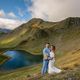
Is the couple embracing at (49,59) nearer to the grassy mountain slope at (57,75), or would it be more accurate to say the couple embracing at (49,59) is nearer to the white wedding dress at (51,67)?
the white wedding dress at (51,67)

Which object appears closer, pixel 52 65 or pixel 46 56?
pixel 52 65

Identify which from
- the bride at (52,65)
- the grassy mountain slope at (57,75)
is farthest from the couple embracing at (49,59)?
the grassy mountain slope at (57,75)

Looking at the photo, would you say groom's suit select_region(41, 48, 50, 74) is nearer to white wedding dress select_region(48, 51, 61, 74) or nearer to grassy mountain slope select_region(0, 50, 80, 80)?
white wedding dress select_region(48, 51, 61, 74)

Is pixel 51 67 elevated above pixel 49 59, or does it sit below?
below

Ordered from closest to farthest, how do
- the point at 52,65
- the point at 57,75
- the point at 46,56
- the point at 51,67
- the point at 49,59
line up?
the point at 57,75 → the point at 51,67 → the point at 52,65 → the point at 49,59 → the point at 46,56

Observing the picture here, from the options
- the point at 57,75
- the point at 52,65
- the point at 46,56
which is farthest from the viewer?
the point at 46,56

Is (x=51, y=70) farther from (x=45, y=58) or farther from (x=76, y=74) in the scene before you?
(x=76, y=74)

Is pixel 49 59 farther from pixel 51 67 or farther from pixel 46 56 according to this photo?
pixel 51 67

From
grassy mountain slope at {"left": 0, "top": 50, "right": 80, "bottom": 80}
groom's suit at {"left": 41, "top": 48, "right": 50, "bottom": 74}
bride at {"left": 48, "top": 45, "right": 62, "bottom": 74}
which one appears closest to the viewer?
A: grassy mountain slope at {"left": 0, "top": 50, "right": 80, "bottom": 80}

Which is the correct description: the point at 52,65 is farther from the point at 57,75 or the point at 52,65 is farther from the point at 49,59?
the point at 57,75

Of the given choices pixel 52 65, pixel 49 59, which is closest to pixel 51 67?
pixel 52 65

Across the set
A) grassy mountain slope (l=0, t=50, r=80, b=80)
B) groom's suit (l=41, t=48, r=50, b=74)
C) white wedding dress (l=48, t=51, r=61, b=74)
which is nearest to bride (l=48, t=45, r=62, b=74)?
white wedding dress (l=48, t=51, r=61, b=74)

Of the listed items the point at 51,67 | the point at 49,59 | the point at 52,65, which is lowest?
the point at 51,67

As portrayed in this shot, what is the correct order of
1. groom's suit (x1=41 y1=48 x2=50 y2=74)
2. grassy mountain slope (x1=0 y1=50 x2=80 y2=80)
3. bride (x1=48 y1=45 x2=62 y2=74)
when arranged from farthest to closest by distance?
groom's suit (x1=41 y1=48 x2=50 y2=74)
bride (x1=48 y1=45 x2=62 y2=74)
grassy mountain slope (x1=0 y1=50 x2=80 y2=80)
